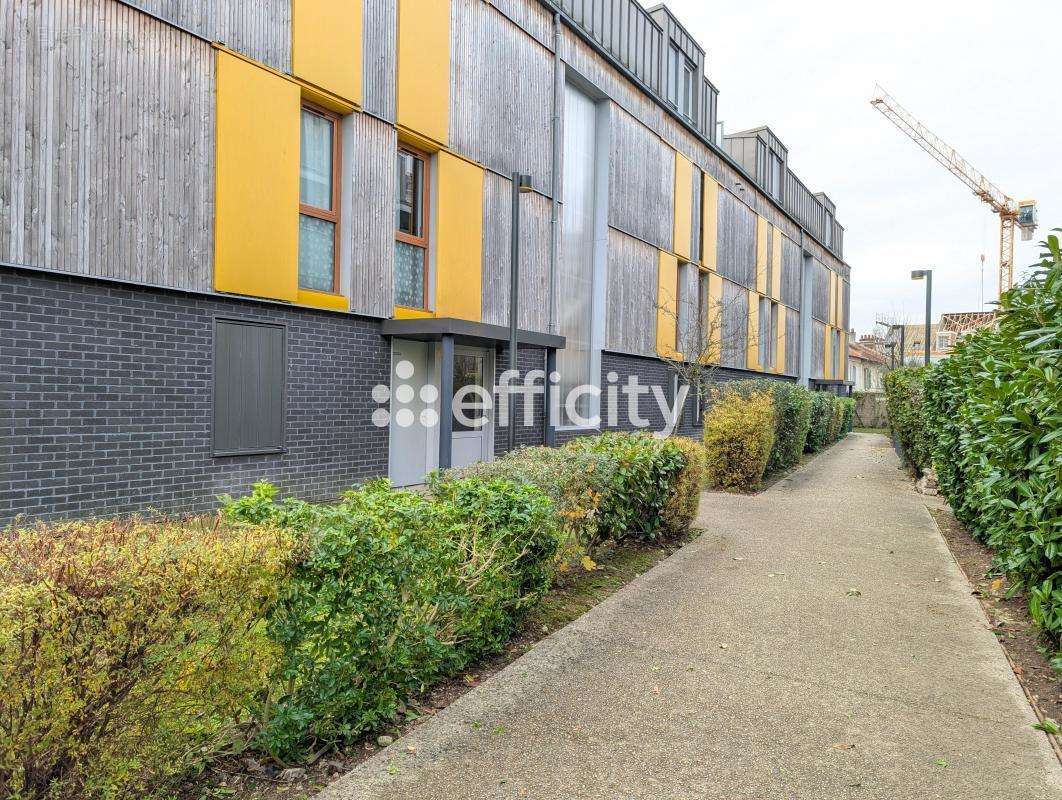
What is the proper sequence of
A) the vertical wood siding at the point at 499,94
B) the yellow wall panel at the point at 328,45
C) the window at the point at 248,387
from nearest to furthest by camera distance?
the window at the point at 248,387, the yellow wall panel at the point at 328,45, the vertical wood siding at the point at 499,94

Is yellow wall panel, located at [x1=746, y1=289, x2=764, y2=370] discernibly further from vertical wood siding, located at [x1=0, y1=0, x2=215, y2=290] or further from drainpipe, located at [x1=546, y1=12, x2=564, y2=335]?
vertical wood siding, located at [x1=0, y1=0, x2=215, y2=290]

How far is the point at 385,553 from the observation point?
3.17 meters

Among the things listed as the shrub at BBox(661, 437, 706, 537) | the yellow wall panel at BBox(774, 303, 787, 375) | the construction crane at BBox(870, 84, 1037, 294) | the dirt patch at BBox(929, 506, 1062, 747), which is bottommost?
the dirt patch at BBox(929, 506, 1062, 747)

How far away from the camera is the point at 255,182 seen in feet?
28.7

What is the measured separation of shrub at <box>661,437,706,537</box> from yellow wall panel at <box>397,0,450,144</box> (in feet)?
21.9

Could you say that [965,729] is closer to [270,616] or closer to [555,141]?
[270,616]

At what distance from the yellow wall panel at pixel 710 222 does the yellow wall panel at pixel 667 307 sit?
8.08 feet

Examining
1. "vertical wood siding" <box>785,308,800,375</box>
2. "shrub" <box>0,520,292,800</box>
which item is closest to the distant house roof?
"vertical wood siding" <box>785,308,800,375</box>

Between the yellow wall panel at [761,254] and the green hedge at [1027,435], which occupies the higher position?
the yellow wall panel at [761,254]

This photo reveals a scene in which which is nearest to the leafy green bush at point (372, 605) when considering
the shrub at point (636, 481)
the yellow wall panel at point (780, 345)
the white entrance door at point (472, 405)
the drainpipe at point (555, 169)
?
the shrub at point (636, 481)

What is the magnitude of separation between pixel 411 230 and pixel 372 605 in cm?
925

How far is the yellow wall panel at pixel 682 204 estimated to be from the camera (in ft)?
65.0

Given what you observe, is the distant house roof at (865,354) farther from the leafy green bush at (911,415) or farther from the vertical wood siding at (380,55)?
the vertical wood siding at (380,55)

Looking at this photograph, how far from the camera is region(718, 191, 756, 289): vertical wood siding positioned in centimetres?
2316
